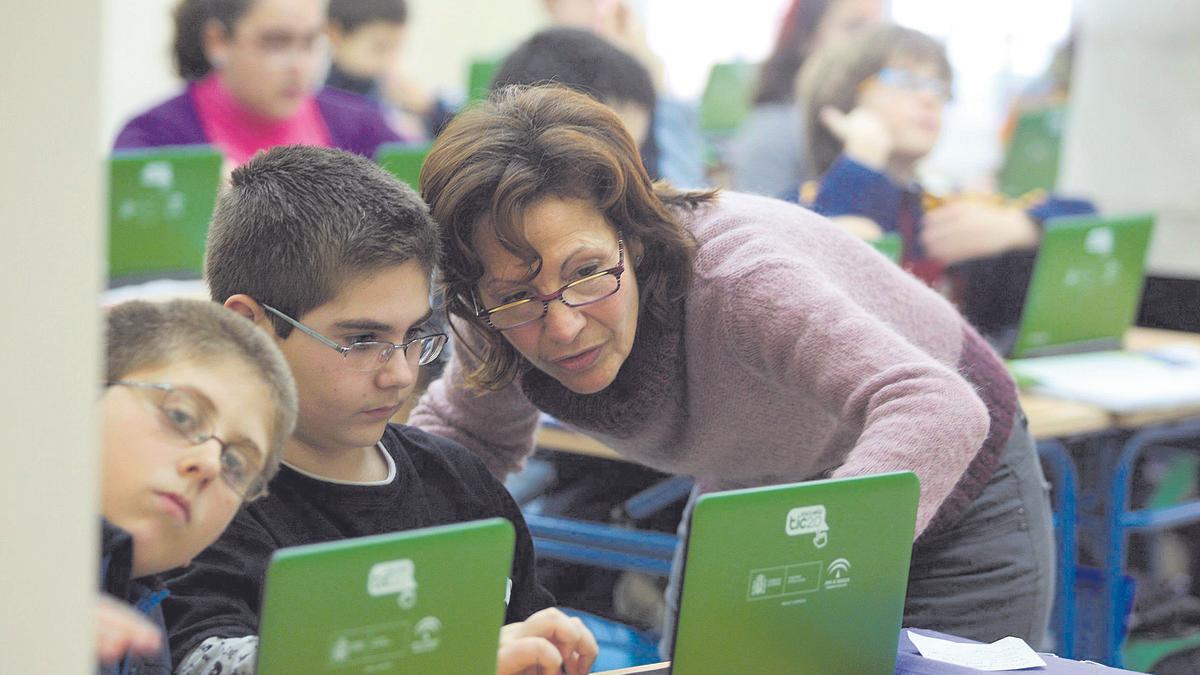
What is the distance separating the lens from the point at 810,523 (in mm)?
1132

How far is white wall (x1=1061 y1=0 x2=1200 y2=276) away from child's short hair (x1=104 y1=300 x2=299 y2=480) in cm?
373

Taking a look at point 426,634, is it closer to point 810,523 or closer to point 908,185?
point 810,523

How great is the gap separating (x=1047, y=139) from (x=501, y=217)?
3.45m

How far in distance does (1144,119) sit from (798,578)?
374cm

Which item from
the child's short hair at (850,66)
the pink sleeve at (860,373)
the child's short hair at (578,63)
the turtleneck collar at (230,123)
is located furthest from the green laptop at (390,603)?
the turtleneck collar at (230,123)

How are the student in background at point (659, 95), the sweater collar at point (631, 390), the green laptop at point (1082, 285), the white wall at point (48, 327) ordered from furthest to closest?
1. the student in background at point (659, 95)
2. the green laptop at point (1082, 285)
3. the sweater collar at point (631, 390)
4. the white wall at point (48, 327)

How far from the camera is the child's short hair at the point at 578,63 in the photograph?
2.77m

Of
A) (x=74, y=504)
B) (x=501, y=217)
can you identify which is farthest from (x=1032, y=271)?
(x=74, y=504)

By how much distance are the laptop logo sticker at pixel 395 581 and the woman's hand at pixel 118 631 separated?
142mm

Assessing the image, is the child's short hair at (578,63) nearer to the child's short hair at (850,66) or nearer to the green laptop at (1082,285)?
the child's short hair at (850,66)

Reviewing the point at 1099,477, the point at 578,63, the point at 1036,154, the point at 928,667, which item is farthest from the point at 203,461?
the point at 1036,154

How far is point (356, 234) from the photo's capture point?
4.21 feet

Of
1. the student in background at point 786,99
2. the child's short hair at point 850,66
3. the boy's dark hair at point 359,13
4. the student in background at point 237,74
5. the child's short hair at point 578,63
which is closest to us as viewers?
the child's short hair at point 578,63

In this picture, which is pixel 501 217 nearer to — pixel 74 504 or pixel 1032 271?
pixel 74 504
